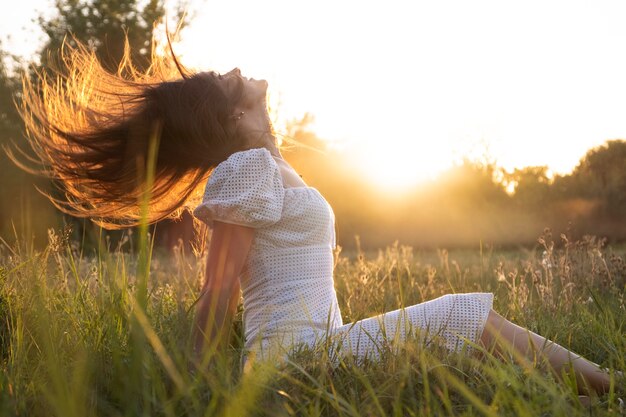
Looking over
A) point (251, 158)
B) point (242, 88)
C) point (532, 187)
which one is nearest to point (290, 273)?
point (251, 158)

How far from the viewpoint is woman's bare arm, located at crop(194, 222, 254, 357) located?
8.48 ft

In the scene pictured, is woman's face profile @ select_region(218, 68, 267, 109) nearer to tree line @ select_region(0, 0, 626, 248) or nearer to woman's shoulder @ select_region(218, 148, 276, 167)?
woman's shoulder @ select_region(218, 148, 276, 167)

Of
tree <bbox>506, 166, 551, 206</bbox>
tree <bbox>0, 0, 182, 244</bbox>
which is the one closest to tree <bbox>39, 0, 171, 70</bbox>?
tree <bbox>0, 0, 182, 244</bbox>

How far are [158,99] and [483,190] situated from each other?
58.4 feet

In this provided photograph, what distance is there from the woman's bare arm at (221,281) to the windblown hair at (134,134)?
516 mm

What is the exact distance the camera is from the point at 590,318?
12.0 feet

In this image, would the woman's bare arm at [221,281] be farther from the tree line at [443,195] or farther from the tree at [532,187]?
the tree at [532,187]

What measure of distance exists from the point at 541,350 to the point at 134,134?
6.57 ft

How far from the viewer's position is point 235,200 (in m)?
2.78

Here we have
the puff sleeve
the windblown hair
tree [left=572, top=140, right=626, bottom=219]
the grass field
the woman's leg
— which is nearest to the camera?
the grass field

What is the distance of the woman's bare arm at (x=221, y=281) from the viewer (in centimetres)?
259

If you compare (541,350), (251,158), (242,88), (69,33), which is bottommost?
(541,350)

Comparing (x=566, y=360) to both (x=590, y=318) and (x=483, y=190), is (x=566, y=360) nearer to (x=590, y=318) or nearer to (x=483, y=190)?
(x=590, y=318)

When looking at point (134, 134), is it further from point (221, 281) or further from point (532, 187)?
point (532, 187)
